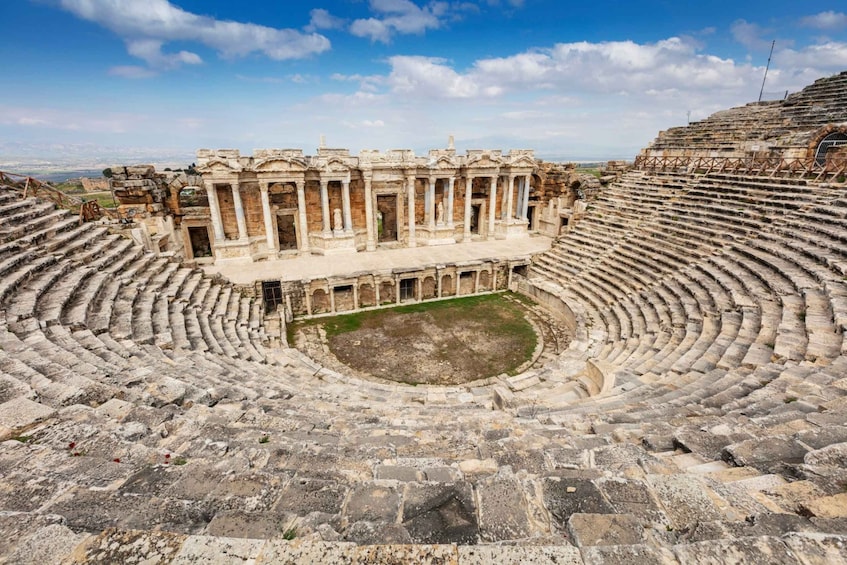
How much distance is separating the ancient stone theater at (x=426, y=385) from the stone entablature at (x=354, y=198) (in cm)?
16

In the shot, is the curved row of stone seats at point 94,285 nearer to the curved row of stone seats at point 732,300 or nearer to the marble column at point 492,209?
the curved row of stone seats at point 732,300

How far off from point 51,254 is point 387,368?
9496 mm

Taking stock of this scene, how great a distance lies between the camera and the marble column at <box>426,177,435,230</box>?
73.0ft

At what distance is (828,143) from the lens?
1728 cm

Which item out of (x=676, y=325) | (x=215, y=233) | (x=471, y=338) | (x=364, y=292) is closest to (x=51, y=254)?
(x=215, y=233)

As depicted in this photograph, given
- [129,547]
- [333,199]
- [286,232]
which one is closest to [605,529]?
[129,547]

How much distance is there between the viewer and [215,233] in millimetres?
18766

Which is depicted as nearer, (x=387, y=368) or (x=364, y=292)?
(x=387, y=368)

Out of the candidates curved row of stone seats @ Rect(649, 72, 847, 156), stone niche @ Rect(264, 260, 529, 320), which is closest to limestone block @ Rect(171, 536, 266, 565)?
stone niche @ Rect(264, 260, 529, 320)

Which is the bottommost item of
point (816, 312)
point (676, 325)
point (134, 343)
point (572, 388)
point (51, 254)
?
point (572, 388)

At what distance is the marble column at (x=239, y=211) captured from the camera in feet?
60.8

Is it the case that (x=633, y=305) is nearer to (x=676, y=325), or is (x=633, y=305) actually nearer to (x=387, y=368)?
(x=676, y=325)

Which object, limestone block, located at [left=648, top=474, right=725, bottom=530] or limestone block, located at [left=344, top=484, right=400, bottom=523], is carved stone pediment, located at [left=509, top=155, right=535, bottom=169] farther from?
limestone block, located at [left=344, top=484, right=400, bottom=523]

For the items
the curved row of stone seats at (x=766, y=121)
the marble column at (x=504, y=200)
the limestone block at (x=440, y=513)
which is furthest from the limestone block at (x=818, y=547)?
the marble column at (x=504, y=200)
